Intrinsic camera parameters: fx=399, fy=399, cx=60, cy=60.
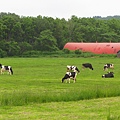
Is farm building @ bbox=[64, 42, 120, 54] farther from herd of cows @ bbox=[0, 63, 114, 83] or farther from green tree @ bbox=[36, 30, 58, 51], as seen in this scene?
herd of cows @ bbox=[0, 63, 114, 83]

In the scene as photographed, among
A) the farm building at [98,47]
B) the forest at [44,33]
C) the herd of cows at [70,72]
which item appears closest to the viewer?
the herd of cows at [70,72]

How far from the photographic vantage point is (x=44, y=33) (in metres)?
82.2

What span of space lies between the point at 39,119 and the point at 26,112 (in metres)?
1.40

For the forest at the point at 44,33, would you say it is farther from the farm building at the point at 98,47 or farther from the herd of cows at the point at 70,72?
the herd of cows at the point at 70,72

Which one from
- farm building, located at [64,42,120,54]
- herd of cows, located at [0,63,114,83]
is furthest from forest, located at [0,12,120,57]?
herd of cows, located at [0,63,114,83]

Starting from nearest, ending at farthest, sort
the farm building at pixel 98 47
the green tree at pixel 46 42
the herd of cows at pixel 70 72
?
the herd of cows at pixel 70 72 → the farm building at pixel 98 47 → the green tree at pixel 46 42

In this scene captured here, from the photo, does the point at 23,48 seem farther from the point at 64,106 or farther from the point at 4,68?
the point at 64,106

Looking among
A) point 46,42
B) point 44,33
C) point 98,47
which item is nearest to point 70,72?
point 98,47

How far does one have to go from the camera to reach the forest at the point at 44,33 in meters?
79.7

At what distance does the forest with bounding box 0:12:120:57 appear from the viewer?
7969cm

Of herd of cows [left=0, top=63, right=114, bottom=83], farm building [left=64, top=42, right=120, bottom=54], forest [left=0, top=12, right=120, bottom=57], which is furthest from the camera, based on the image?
forest [left=0, top=12, right=120, bottom=57]

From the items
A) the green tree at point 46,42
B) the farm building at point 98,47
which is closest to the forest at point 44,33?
the green tree at point 46,42

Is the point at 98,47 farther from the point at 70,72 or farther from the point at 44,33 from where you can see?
the point at 70,72

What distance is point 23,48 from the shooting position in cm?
7994
